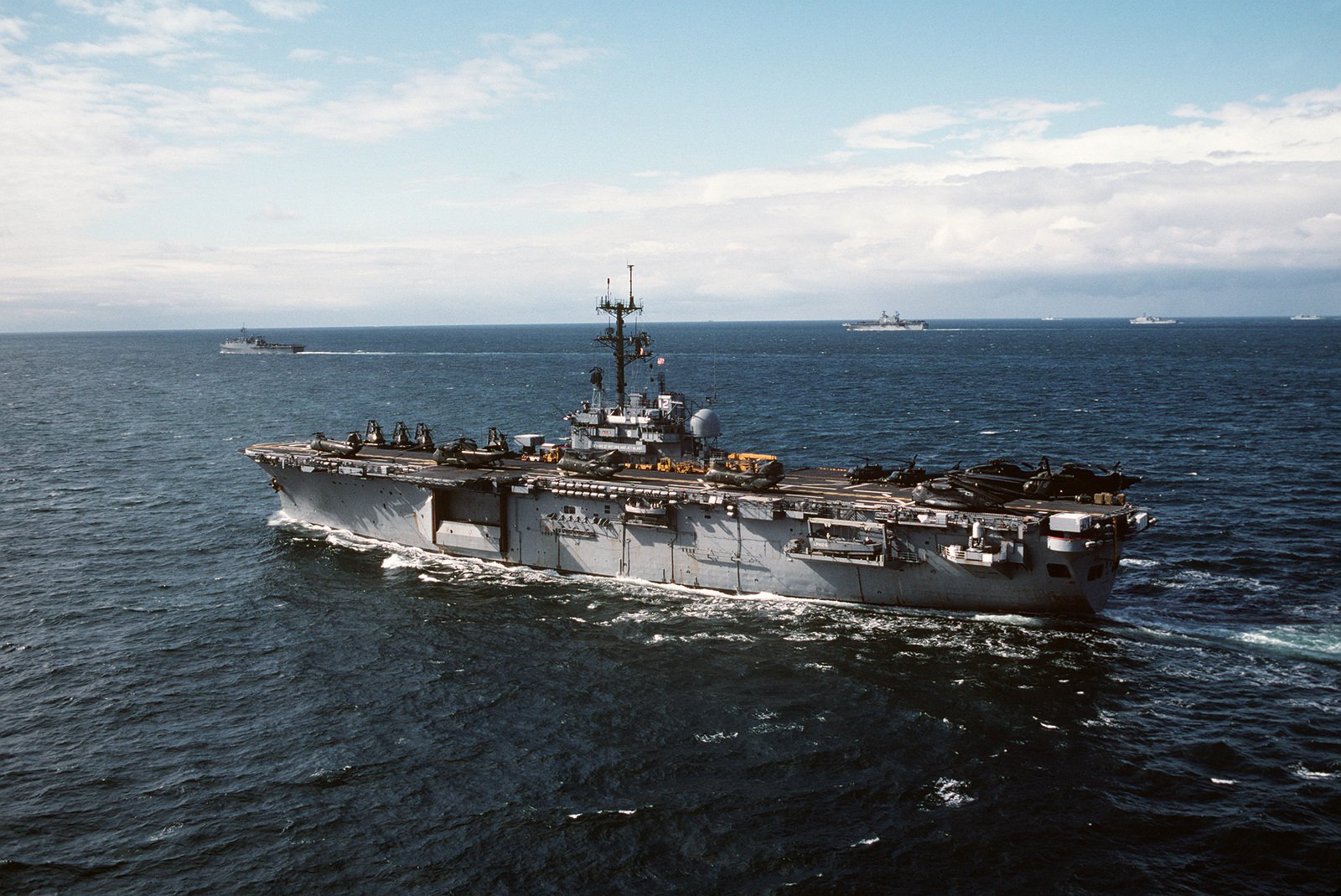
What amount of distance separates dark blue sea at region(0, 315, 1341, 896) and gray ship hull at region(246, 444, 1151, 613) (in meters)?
1.01

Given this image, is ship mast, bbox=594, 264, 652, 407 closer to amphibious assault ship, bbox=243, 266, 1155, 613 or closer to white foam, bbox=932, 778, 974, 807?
amphibious assault ship, bbox=243, 266, 1155, 613

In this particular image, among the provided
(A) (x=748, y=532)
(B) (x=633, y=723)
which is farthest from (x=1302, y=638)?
(B) (x=633, y=723)

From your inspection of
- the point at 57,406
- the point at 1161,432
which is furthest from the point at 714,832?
the point at 57,406

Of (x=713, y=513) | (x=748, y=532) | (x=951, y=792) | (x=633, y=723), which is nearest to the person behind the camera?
(x=951, y=792)

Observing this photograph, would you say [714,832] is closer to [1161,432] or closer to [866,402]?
[1161,432]

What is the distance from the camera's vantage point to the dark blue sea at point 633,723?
62.5 feet

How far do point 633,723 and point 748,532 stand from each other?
435 inches

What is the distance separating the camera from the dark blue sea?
19.0 metres

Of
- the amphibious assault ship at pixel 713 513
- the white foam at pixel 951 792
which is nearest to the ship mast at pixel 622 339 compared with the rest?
the amphibious assault ship at pixel 713 513

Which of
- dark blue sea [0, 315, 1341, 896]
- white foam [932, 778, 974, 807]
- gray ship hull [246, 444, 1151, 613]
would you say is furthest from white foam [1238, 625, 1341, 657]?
white foam [932, 778, 974, 807]

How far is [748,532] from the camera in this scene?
112ft

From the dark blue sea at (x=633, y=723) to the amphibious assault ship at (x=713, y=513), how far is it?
1.19m

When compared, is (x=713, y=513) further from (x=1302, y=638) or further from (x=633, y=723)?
(x=1302, y=638)

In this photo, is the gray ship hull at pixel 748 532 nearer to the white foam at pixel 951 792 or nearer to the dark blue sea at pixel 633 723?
the dark blue sea at pixel 633 723
